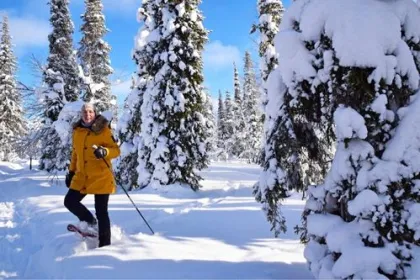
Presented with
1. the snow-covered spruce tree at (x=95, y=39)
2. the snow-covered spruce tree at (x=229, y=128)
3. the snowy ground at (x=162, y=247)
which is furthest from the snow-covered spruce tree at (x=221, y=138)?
the snowy ground at (x=162, y=247)

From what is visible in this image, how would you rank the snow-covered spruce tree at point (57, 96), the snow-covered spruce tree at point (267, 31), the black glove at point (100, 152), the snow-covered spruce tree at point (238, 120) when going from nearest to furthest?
the black glove at point (100, 152), the snow-covered spruce tree at point (57, 96), the snow-covered spruce tree at point (267, 31), the snow-covered spruce tree at point (238, 120)

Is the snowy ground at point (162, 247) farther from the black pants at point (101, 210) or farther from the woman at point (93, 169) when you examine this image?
the woman at point (93, 169)

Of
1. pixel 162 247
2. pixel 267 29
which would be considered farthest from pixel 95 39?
pixel 162 247

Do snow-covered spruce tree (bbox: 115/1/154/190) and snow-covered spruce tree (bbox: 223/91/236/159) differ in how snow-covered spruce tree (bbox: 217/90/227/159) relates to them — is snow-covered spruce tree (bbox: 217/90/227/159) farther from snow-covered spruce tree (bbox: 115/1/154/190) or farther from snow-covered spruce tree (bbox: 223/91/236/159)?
snow-covered spruce tree (bbox: 115/1/154/190)

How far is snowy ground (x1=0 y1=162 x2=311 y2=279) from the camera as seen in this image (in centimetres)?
478

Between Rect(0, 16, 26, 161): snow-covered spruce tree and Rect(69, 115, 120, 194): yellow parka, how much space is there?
37439mm

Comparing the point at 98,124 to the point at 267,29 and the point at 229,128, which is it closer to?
the point at 267,29

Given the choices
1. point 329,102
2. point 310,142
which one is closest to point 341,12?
point 329,102

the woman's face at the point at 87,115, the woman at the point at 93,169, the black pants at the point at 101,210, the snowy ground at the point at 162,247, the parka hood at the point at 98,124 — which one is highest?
the woman's face at the point at 87,115

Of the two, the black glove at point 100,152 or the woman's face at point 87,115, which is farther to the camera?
the woman's face at point 87,115

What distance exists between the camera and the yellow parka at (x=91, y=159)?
594 cm

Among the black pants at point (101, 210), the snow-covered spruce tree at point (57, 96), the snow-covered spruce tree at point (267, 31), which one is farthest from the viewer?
the snow-covered spruce tree at point (267, 31)

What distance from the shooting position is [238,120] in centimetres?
5381

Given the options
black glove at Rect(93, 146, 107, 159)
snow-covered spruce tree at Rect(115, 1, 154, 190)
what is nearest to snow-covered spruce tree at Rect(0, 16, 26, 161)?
snow-covered spruce tree at Rect(115, 1, 154, 190)
